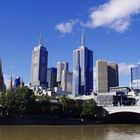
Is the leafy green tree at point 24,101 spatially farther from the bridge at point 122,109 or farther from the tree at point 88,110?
the bridge at point 122,109

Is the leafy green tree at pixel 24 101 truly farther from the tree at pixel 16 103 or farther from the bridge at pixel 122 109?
the bridge at pixel 122 109

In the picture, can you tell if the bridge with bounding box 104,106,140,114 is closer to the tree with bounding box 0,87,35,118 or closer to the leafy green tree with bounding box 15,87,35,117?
the leafy green tree with bounding box 15,87,35,117

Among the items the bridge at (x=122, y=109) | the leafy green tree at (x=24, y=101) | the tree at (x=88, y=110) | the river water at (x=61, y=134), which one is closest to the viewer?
the river water at (x=61, y=134)

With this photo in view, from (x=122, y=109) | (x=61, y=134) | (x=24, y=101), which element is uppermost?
(x=24, y=101)

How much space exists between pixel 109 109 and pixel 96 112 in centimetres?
699

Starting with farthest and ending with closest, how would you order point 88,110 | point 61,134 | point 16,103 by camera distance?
1. point 88,110
2. point 16,103
3. point 61,134

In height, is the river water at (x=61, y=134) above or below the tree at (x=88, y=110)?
below

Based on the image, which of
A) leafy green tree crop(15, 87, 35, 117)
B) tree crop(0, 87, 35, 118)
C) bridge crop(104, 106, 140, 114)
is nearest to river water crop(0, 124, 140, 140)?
leafy green tree crop(15, 87, 35, 117)

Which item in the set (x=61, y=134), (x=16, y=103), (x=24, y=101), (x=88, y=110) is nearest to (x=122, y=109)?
(x=88, y=110)

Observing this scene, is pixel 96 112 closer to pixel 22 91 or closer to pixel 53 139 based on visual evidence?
pixel 22 91

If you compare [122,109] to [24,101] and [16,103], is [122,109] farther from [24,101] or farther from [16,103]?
[16,103]

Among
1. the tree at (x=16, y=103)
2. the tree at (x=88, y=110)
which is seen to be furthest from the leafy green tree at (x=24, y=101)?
the tree at (x=88, y=110)

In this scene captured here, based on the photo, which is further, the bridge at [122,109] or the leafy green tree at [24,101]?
the bridge at [122,109]

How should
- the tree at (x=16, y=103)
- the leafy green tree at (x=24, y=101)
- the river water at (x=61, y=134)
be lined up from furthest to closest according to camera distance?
1. the tree at (x=16, y=103)
2. the leafy green tree at (x=24, y=101)
3. the river water at (x=61, y=134)
